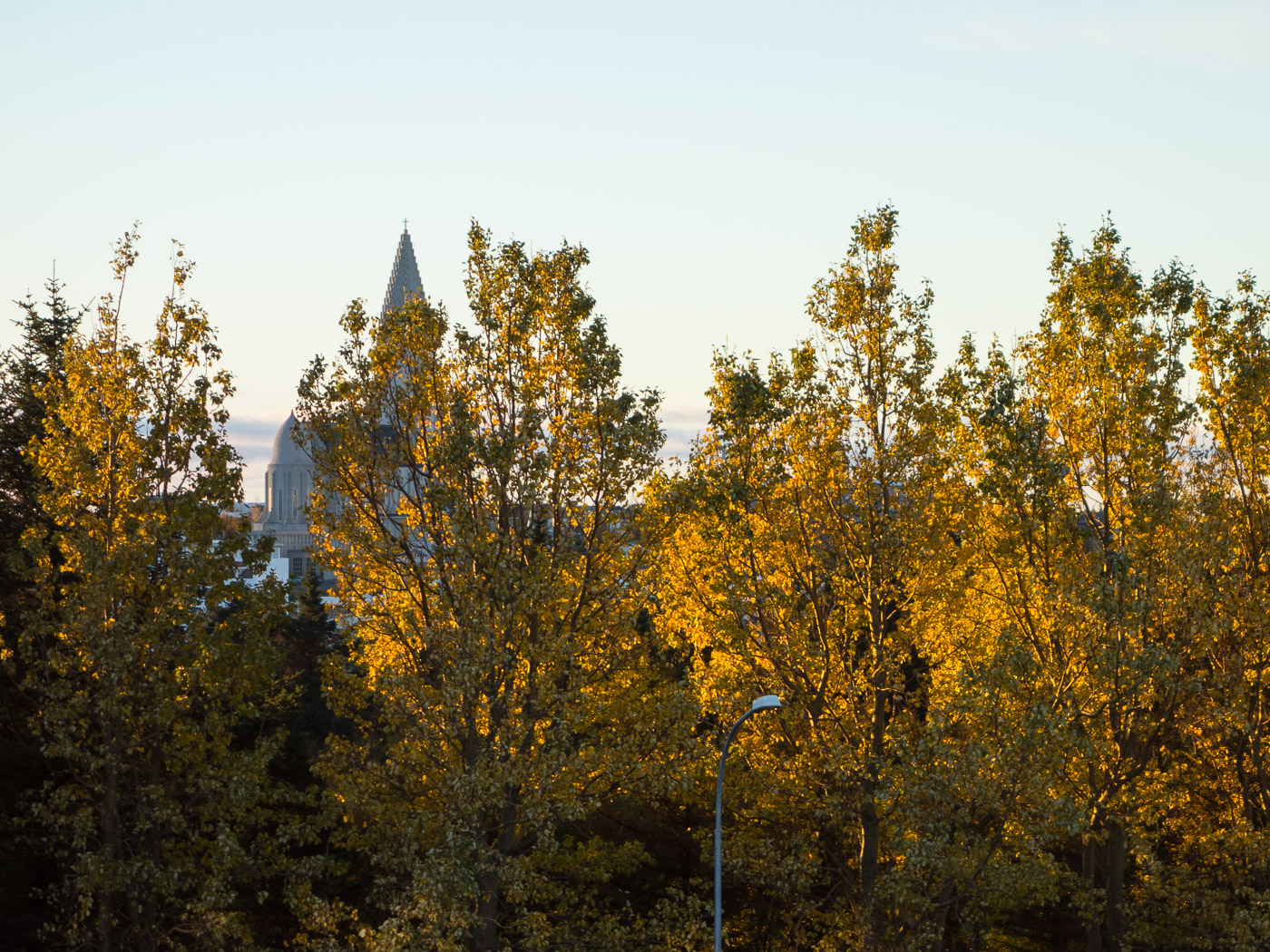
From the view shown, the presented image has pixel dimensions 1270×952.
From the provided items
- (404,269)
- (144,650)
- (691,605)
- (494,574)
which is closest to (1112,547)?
(691,605)

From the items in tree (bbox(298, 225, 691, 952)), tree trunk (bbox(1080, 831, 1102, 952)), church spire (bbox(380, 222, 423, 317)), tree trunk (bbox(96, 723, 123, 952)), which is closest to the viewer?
tree (bbox(298, 225, 691, 952))

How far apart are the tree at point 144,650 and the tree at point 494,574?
7.52ft

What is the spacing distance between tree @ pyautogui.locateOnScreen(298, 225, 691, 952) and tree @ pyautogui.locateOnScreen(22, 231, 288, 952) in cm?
229

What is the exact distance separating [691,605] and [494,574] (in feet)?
16.6

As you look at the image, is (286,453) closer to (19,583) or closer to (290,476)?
(290,476)

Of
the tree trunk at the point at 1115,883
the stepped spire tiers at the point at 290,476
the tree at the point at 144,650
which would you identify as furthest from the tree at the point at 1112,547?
the stepped spire tiers at the point at 290,476

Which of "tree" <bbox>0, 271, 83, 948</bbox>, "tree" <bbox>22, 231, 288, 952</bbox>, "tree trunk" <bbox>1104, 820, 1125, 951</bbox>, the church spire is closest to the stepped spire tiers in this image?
the church spire

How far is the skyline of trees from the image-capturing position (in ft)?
62.9

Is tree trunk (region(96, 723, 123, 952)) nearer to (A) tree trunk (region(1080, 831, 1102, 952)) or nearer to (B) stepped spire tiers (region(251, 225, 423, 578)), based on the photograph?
(A) tree trunk (region(1080, 831, 1102, 952))

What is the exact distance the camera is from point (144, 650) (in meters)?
21.2

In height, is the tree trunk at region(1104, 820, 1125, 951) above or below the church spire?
below

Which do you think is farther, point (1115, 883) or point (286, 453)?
point (286, 453)

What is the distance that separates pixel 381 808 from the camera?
1923 cm

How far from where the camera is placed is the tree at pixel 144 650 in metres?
20.6
